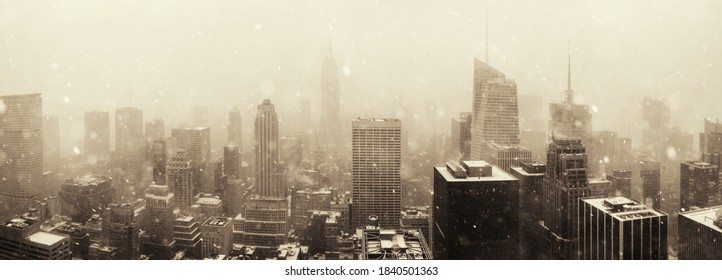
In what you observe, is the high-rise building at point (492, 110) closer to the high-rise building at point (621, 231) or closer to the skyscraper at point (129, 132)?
the high-rise building at point (621, 231)

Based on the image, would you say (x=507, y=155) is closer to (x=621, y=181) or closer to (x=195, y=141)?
(x=621, y=181)

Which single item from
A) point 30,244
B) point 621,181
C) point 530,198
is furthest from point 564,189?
point 30,244

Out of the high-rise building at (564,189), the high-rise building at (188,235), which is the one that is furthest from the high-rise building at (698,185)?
the high-rise building at (188,235)

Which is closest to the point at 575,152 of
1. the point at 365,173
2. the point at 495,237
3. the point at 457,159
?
the point at 457,159

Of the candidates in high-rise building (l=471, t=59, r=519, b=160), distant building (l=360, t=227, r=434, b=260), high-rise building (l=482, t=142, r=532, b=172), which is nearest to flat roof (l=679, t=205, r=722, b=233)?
high-rise building (l=482, t=142, r=532, b=172)

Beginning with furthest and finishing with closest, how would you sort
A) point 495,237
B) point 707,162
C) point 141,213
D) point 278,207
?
point 278,207 → point 141,213 → point 707,162 → point 495,237
